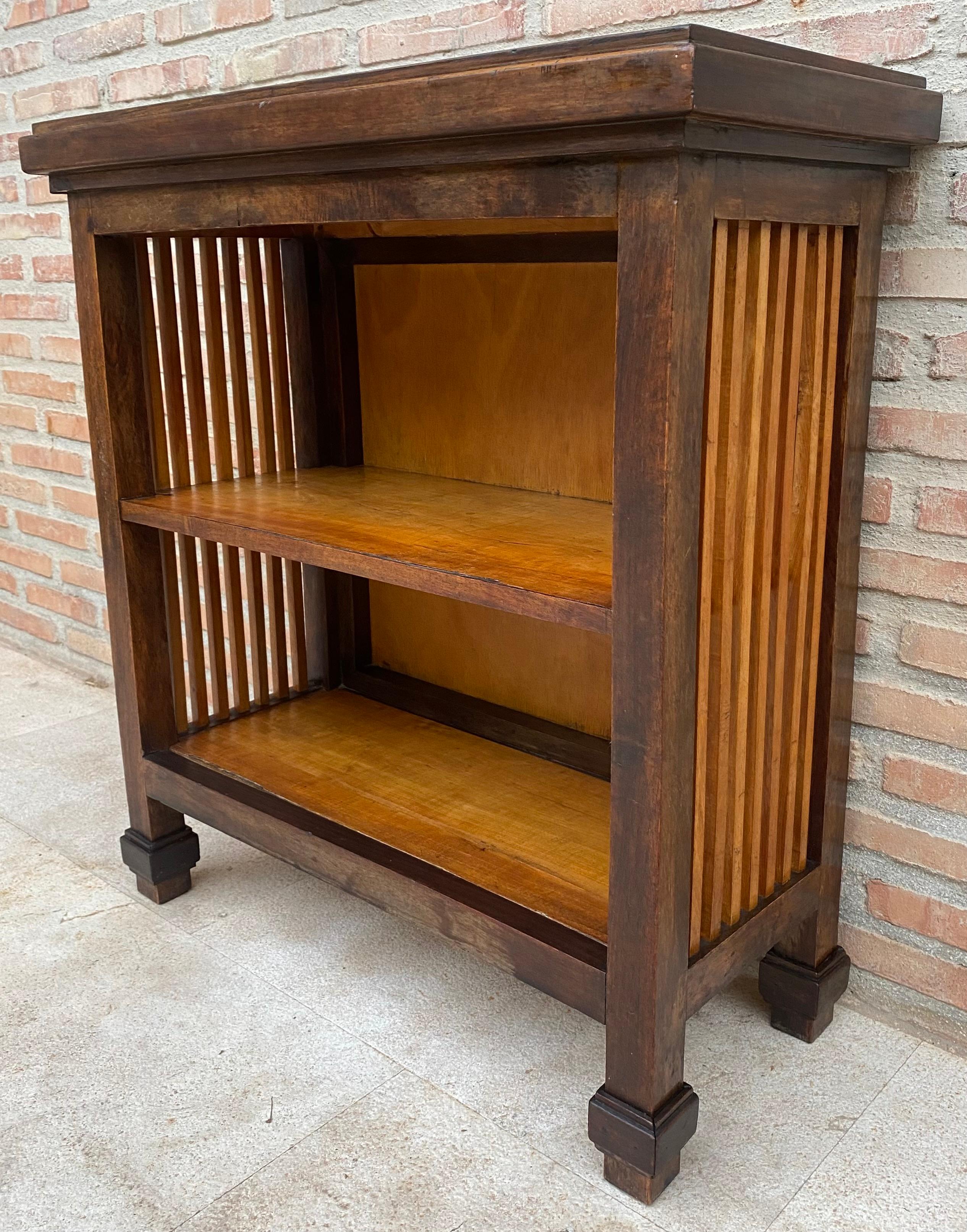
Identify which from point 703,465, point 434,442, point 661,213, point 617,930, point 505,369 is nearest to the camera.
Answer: point 661,213

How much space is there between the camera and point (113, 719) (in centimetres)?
271

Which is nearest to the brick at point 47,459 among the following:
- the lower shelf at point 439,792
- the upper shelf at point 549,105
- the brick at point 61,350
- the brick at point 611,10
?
the brick at point 61,350

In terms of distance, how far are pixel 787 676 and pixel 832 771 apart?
0.17 metres

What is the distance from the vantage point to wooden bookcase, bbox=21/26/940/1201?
113 centimetres

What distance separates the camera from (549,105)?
1050mm

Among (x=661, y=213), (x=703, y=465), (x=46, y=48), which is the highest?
(x=46, y=48)

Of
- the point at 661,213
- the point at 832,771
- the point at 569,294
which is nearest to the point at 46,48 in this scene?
the point at 569,294

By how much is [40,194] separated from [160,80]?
19.1 inches

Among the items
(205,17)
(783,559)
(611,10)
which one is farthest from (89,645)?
(783,559)

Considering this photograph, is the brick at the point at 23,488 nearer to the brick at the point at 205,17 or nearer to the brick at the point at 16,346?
the brick at the point at 16,346

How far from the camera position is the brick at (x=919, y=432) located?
4.60 feet

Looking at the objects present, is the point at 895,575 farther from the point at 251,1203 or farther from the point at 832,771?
the point at 251,1203

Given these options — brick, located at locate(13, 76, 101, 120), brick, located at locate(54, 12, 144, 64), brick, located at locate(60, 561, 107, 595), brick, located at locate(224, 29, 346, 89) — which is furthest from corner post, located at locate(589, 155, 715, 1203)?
brick, located at locate(60, 561, 107, 595)

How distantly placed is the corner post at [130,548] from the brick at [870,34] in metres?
0.97
